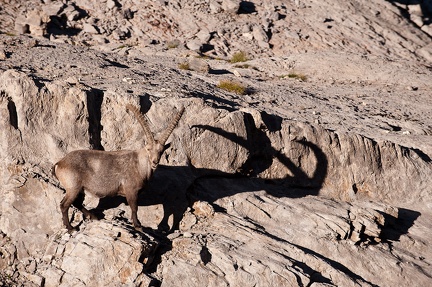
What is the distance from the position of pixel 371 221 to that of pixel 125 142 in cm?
722

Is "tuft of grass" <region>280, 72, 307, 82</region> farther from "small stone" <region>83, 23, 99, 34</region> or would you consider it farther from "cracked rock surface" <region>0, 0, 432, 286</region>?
"small stone" <region>83, 23, 99, 34</region>

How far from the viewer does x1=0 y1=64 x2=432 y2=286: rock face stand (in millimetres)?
12836

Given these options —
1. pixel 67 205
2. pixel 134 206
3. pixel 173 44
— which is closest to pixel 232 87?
pixel 173 44

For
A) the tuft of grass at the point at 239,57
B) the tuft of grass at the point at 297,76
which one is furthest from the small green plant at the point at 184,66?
the tuft of grass at the point at 297,76

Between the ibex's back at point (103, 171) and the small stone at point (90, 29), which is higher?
the ibex's back at point (103, 171)

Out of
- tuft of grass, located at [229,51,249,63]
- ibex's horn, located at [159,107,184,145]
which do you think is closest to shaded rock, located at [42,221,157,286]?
ibex's horn, located at [159,107,184,145]

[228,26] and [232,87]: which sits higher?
[232,87]

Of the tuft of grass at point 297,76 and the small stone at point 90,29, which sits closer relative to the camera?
the tuft of grass at point 297,76

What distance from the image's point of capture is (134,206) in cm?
1359

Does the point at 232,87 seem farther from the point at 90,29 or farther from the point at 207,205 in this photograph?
the point at 90,29

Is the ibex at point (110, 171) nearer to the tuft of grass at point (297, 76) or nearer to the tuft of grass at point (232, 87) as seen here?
the tuft of grass at point (232, 87)

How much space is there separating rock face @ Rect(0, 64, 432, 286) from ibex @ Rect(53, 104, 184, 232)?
24.9 inches

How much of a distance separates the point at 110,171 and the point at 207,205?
2.71 meters

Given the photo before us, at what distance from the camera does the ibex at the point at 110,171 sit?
527 inches
